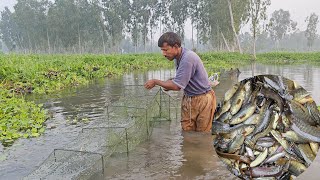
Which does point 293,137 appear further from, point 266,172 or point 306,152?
point 266,172

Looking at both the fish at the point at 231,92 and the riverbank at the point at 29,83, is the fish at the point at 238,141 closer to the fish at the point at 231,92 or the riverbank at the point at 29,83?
the fish at the point at 231,92

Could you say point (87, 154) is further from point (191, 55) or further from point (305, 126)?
point (305, 126)

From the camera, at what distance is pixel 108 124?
568 cm

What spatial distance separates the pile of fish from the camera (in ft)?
9.69

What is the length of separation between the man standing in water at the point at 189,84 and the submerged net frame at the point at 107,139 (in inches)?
33.2

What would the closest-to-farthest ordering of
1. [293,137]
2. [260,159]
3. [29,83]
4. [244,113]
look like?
[293,137], [260,159], [244,113], [29,83]

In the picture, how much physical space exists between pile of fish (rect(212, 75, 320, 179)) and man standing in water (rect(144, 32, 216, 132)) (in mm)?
1231

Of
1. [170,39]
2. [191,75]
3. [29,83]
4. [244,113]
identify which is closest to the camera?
[244,113]

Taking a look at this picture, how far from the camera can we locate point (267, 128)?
10.3 ft

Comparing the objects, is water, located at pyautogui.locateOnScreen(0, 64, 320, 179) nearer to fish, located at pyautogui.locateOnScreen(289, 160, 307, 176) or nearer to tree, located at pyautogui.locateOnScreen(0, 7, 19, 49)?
fish, located at pyautogui.locateOnScreen(289, 160, 307, 176)

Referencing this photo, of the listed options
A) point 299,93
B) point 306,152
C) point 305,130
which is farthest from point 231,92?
point 306,152

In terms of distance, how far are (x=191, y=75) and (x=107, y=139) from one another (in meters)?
1.55

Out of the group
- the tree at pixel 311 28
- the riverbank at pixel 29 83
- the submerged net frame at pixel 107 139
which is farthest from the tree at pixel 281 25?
the submerged net frame at pixel 107 139

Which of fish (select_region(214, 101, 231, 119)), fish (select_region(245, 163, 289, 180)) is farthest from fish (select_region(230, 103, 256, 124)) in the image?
fish (select_region(245, 163, 289, 180))
